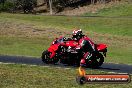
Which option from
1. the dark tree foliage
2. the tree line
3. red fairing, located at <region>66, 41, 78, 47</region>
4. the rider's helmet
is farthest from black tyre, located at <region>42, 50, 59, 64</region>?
the dark tree foliage

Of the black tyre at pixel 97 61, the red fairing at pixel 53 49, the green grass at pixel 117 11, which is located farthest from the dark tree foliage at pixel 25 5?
the black tyre at pixel 97 61

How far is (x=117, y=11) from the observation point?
72812 mm

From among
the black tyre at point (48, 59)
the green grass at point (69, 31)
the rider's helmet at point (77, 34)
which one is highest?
the rider's helmet at point (77, 34)

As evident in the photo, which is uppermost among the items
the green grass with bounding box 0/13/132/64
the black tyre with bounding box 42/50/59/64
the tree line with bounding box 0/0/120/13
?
the black tyre with bounding box 42/50/59/64

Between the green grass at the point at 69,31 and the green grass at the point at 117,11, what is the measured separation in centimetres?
1486

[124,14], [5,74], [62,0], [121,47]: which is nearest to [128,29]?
[121,47]

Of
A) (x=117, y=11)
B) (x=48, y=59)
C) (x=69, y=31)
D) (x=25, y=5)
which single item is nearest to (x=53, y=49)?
(x=48, y=59)

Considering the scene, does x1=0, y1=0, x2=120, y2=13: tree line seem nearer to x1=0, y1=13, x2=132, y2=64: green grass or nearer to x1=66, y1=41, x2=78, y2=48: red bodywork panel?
x1=0, y1=13, x2=132, y2=64: green grass

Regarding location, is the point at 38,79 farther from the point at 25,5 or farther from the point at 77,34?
the point at 25,5

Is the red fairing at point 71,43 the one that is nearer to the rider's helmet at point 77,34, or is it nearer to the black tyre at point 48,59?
the rider's helmet at point 77,34

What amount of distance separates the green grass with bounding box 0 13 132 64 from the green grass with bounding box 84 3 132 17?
1486cm

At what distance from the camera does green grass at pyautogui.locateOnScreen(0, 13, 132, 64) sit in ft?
106

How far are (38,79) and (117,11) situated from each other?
194ft

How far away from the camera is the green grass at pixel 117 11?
70.3 meters
